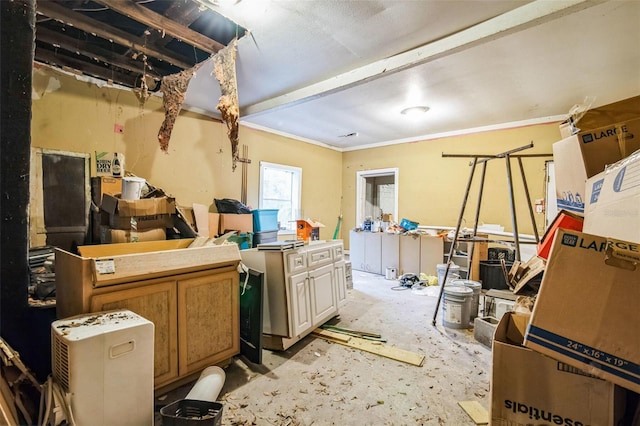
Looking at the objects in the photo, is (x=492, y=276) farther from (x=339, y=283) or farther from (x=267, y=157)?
(x=267, y=157)

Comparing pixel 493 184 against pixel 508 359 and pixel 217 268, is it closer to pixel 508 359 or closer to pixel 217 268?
pixel 508 359

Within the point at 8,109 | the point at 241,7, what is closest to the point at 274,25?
the point at 241,7

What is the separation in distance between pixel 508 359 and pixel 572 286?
41 cm

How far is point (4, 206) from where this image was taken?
1597 mm

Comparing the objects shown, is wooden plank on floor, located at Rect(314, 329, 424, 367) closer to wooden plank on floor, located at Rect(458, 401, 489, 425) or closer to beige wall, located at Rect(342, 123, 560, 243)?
wooden plank on floor, located at Rect(458, 401, 489, 425)

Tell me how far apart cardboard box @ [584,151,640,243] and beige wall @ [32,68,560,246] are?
3770 mm

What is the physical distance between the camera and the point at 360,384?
2084mm

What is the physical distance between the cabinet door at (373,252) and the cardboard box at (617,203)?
Result: 4147 mm

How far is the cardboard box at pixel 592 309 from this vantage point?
3.44 feet

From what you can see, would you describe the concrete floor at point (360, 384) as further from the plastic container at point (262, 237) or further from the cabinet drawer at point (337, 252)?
the plastic container at point (262, 237)

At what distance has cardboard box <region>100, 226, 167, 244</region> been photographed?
2.45 metres

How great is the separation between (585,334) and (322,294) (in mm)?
2118

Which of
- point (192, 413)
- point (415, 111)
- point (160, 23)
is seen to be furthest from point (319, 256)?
point (415, 111)

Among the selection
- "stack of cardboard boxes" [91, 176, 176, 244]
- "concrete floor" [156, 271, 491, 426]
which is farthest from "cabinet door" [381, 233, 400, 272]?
"stack of cardboard boxes" [91, 176, 176, 244]
